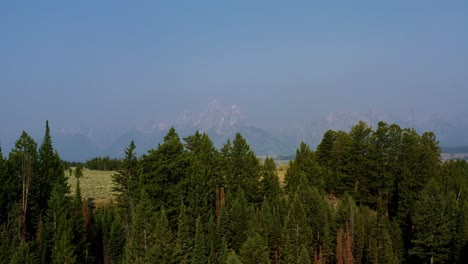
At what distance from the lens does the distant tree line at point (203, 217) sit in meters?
58.7

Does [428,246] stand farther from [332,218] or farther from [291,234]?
[291,234]

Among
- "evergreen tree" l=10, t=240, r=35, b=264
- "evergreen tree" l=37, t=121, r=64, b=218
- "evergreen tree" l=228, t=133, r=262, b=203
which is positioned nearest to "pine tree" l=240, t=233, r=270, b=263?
"evergreen tree" l=228, t=133, r=262, b=203

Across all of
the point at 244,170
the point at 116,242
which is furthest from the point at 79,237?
the point at 244,170

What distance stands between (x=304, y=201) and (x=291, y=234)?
16380 mm

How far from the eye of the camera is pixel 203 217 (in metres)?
68.9

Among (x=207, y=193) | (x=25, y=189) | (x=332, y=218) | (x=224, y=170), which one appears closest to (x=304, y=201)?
(x=332, y=218)

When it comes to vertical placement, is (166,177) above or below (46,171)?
below

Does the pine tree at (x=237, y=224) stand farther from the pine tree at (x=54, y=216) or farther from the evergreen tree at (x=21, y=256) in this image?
the evergreen tree at (x=21, y=256)

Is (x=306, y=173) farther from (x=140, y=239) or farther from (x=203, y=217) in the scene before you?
(x=140, y=239)

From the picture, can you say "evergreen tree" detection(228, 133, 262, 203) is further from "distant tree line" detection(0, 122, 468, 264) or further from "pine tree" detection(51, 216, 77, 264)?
"pine tree" detection(51, 216, 77, 264)

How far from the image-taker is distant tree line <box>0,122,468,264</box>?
58.7 meters

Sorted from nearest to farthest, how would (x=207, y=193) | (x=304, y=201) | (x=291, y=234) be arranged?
(x=291, y=234) → (x=207, y=193) → (x=304, y=201)

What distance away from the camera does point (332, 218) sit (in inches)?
3115

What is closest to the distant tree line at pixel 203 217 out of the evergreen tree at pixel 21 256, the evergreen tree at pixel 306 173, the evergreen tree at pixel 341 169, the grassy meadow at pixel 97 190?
the evergreen tree at pixel 21 256
